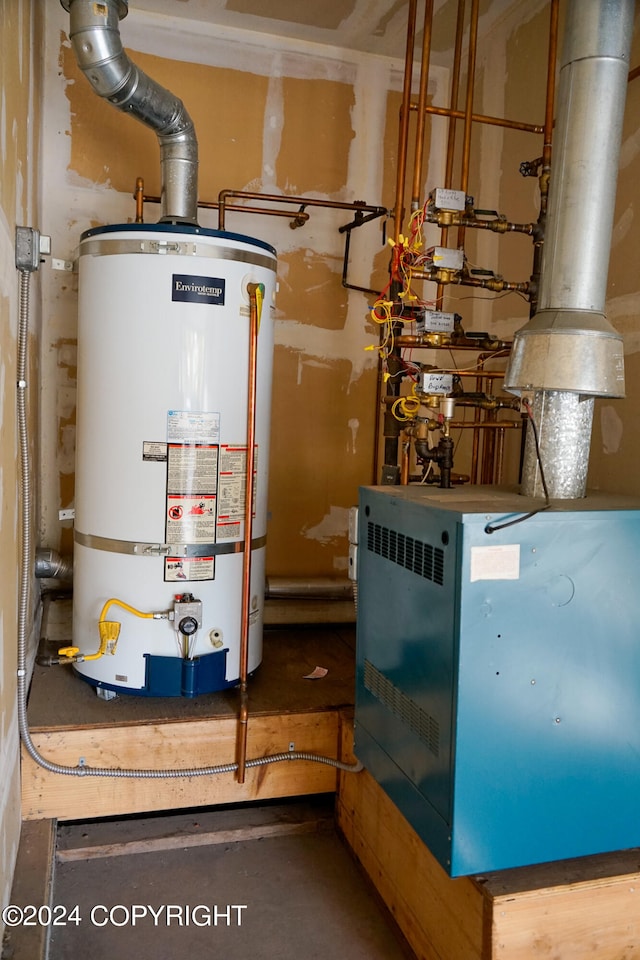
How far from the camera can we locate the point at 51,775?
6.11ft

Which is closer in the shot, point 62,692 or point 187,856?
point 187,856

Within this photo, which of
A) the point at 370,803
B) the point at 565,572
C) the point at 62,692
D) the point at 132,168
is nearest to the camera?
the point at 565,572

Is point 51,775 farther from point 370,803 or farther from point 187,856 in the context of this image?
point 370,803

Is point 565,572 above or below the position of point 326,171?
below

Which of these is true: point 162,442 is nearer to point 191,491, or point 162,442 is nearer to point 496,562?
point 191,491

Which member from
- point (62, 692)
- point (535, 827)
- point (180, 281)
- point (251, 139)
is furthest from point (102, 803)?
point (251, 139)

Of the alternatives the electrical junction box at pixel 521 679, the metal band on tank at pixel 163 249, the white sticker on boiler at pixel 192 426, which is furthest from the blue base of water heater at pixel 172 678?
the metal band on tank at pixel 163 249

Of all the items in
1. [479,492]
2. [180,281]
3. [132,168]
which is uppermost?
[132,168]

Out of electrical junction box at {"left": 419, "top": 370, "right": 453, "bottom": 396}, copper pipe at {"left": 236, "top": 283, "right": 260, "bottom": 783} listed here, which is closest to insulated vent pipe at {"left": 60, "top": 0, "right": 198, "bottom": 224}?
copper pipe at {"left": 236, "top": 283, "right": 260, "bottom": 783}

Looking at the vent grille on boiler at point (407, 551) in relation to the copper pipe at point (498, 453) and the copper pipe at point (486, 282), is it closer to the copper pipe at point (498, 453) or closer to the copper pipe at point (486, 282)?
the copper pipe at point (486, 282)

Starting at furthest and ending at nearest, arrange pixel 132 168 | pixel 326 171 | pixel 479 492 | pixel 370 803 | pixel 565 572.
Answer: pixel 326 171, pixel 132 168, pixel 370 803, pixel 479 492, pixel 565 572

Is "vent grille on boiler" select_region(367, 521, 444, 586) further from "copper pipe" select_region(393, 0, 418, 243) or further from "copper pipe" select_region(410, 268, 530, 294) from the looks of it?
"copper pipe" select_region(393, 0, 418, 243)

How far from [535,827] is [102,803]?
120 centimetres

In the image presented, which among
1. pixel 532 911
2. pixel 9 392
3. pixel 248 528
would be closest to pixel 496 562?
pixel 532 911
